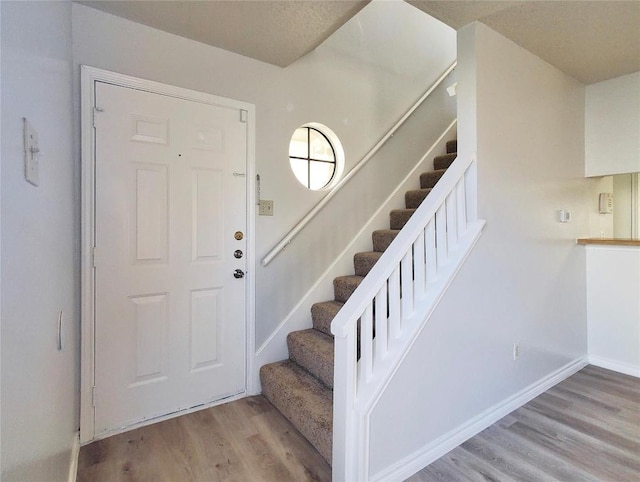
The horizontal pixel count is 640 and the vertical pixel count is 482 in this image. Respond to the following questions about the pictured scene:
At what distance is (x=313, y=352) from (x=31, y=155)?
1774mm

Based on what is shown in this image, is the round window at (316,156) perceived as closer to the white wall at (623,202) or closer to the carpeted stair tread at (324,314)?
the carpeted stair tread at (324,314)

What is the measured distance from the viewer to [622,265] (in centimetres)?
273

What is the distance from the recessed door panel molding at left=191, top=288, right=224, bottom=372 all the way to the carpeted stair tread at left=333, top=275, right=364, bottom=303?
0.90 m

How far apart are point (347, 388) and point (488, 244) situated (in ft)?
4.09

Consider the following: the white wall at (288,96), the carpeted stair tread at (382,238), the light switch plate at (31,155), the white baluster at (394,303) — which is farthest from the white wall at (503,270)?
the light switch plate at (31,155)

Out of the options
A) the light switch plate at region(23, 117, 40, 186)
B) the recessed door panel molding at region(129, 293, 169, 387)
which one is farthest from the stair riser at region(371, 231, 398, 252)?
the light switch plate at region(23, 117, 40, 186)

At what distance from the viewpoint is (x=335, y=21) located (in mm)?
1909

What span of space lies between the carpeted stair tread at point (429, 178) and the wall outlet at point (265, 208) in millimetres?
1660

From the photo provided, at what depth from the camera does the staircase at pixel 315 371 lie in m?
1.77

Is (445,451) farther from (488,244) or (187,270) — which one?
(187,270)

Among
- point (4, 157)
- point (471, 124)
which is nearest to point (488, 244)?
point (471, 124)

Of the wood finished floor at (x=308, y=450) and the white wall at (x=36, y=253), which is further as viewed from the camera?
the wood finished floor at (x=308, y=450)

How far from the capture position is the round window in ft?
8.71

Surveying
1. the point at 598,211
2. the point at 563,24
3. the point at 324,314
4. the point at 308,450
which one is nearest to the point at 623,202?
the point at 598,211
